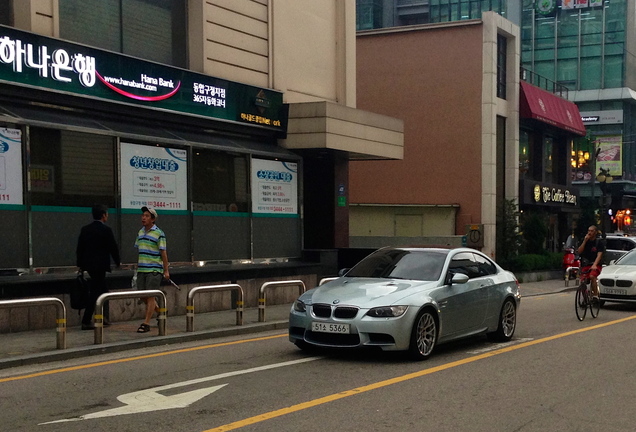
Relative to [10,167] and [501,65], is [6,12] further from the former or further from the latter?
[501,65]

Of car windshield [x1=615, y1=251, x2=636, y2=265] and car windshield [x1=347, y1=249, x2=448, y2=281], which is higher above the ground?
car windshield [x1=347, y1=249, x2=448, y2=281]

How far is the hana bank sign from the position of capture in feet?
122

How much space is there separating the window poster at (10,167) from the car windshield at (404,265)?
585 cm

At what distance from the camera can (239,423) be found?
6.77 m

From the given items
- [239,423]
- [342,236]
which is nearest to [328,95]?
[342,236]

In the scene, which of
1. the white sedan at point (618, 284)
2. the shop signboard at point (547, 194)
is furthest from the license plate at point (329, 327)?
the shop signboard at point (547, 194)

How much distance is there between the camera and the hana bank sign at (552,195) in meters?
37.2

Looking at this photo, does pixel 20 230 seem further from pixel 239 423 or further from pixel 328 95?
pixel 328 95

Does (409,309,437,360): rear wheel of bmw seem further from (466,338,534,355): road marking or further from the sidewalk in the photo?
the sidewalk

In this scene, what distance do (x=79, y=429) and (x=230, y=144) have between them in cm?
1245

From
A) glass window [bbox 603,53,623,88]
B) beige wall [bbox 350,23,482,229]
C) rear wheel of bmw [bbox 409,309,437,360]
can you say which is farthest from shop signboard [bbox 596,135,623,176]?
rear wheel of bmw [bbox 409,309,437,360]

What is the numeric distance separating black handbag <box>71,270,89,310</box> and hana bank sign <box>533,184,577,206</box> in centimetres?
2747

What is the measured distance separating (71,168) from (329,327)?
6.99 m

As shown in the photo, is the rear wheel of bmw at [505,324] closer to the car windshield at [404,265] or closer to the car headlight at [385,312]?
the car windshield at [404,265]
